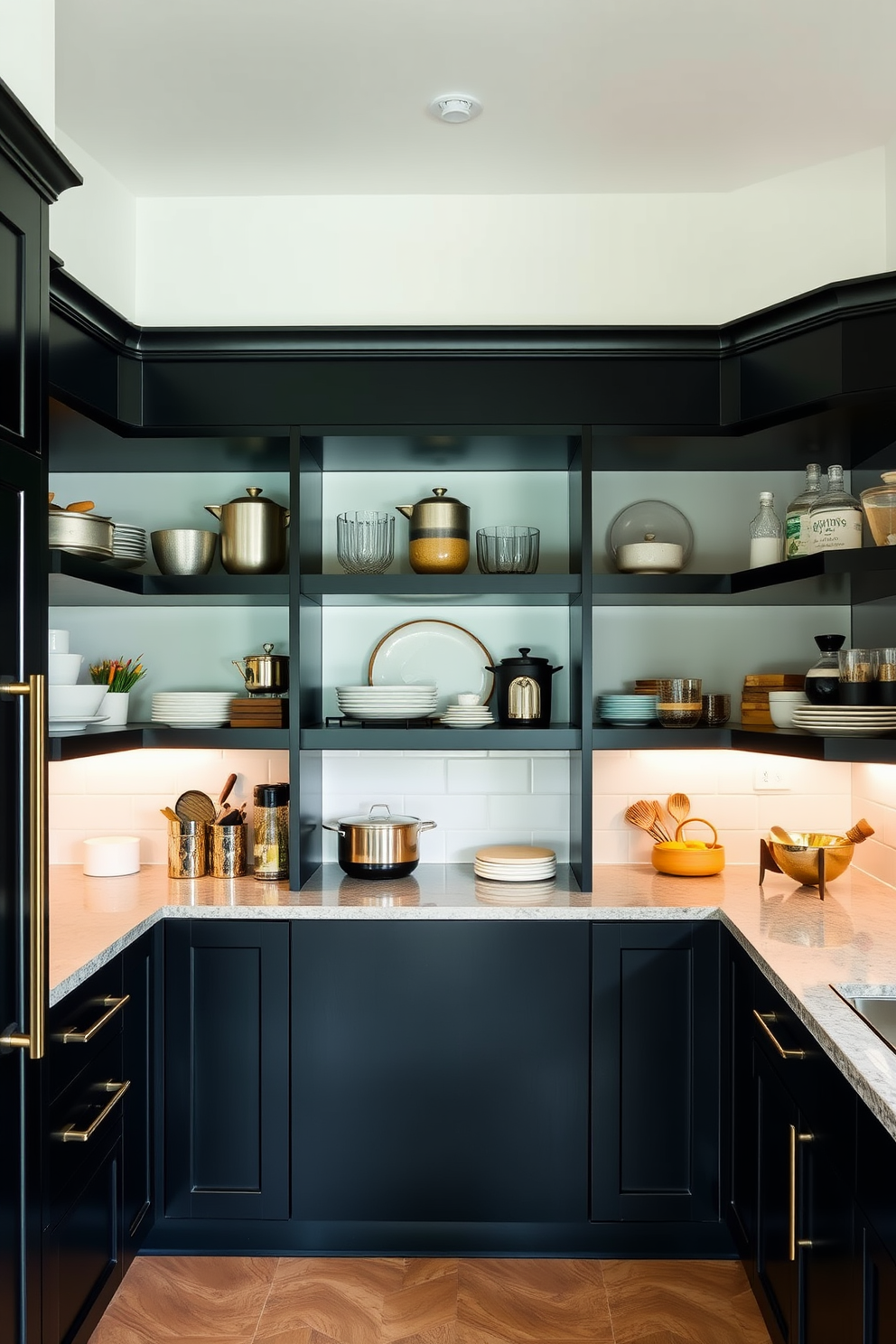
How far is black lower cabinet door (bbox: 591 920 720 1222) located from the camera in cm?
256

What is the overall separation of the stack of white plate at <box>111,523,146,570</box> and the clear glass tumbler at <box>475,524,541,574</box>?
97cm

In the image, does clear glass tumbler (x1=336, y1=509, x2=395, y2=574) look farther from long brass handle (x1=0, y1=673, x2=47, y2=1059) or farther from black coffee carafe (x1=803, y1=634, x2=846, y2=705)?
Answer: long brass handle (x1=0, y1=673, x2=47, y2=1059)

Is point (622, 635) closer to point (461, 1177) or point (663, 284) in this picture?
point (663, 284)

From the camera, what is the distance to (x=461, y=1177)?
257cm

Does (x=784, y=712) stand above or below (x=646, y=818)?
above

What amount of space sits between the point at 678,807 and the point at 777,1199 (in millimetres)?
1227

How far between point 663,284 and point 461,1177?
2.64m

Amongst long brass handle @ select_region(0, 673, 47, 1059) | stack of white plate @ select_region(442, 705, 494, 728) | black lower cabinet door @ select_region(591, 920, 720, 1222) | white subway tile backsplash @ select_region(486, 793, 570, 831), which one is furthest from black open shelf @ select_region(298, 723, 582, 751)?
long brass handle @ select_region(0, 673, 47, 1059)

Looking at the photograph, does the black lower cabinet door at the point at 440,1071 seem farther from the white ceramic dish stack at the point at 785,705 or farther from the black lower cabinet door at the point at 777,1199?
the white ceramic dish stack at the point at 785,705

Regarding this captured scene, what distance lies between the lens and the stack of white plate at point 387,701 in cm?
287

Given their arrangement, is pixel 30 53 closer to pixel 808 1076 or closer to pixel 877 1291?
pixel 808 1076

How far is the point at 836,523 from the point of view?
262cm

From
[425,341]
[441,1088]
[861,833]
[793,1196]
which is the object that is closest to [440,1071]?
[441,1088]

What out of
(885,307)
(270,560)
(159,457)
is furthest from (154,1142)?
(885,307)
